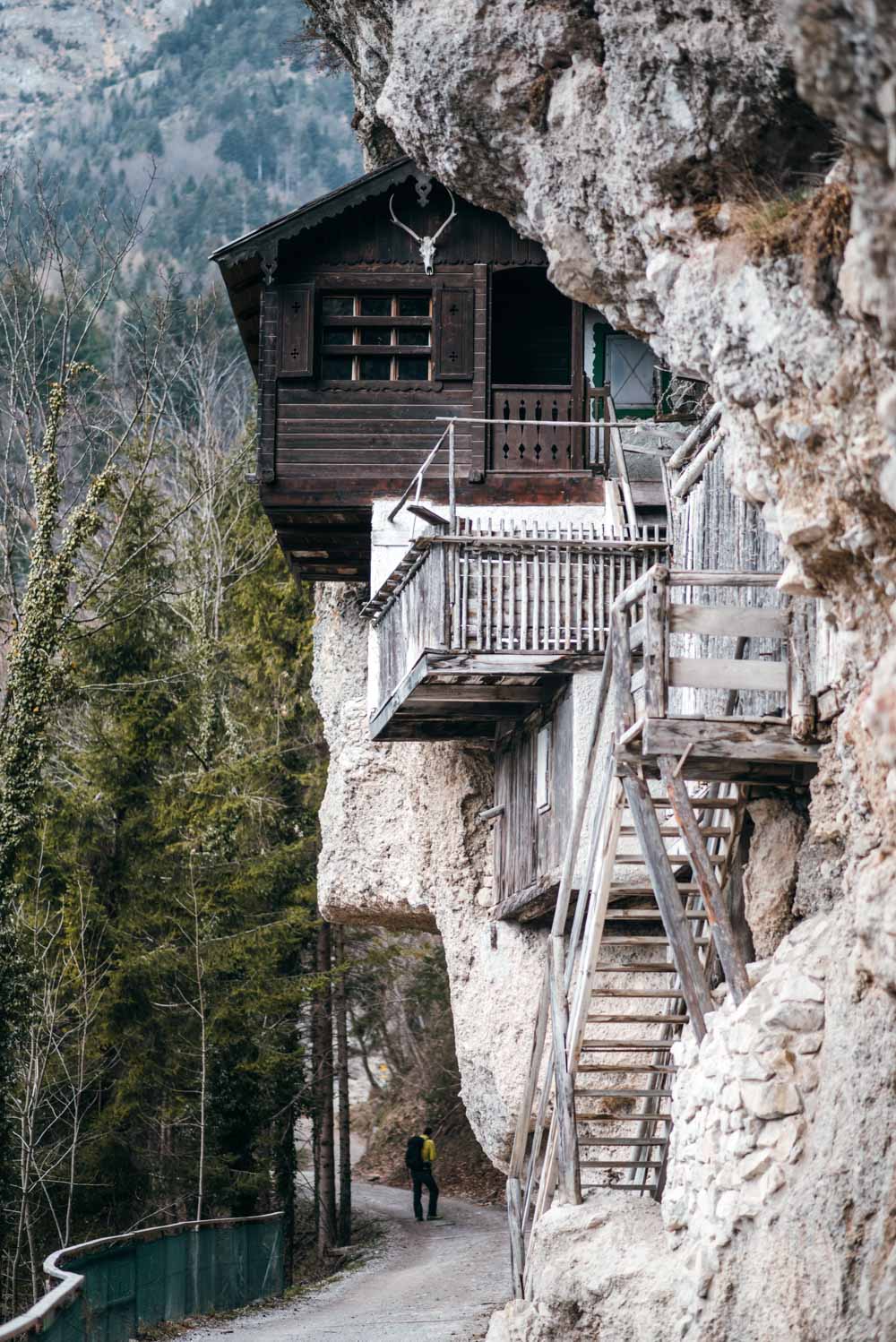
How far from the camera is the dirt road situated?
63.3 ft

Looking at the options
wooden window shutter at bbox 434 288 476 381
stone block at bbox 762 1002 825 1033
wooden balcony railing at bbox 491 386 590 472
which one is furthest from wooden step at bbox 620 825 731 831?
wooden window shutter at bbox 434 288 476 381

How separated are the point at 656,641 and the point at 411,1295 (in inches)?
536

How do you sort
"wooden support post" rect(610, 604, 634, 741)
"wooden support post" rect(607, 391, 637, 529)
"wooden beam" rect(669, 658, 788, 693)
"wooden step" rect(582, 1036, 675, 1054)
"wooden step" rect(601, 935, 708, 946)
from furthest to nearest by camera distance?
"wooden support post" rect(607, 391, 637, 529)
"wooden step" rect(601, 935, 708, 946)
"wooden step" rect(582, 1036, 675, 1054)
"wooden support post" rect(610, 604, 634, 741)
"wooden beam" rect(669, 658, 788, 693)

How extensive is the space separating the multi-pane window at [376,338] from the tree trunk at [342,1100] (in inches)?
508

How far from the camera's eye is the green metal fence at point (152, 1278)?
46.3ft

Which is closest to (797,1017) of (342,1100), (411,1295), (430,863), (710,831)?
(710,831)

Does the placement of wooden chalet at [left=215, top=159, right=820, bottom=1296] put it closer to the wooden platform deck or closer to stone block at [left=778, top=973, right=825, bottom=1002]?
the wooden platform deck

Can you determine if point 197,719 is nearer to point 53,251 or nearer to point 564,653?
point 53,251

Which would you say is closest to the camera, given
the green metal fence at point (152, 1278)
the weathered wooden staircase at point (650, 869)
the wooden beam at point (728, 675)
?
the weathered wooden staircase at point (650, 869)

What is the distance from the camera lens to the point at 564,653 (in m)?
16.4

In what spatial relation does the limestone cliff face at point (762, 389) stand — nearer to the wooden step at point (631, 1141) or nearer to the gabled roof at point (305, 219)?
the wooden step at point (631, 1141)

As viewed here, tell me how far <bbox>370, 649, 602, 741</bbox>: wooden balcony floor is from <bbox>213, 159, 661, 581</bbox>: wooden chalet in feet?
8.30

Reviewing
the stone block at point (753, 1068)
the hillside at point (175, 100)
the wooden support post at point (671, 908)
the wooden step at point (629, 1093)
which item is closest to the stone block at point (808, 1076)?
the stone block at point (753, 1068)

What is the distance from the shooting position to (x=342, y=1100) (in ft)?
106
